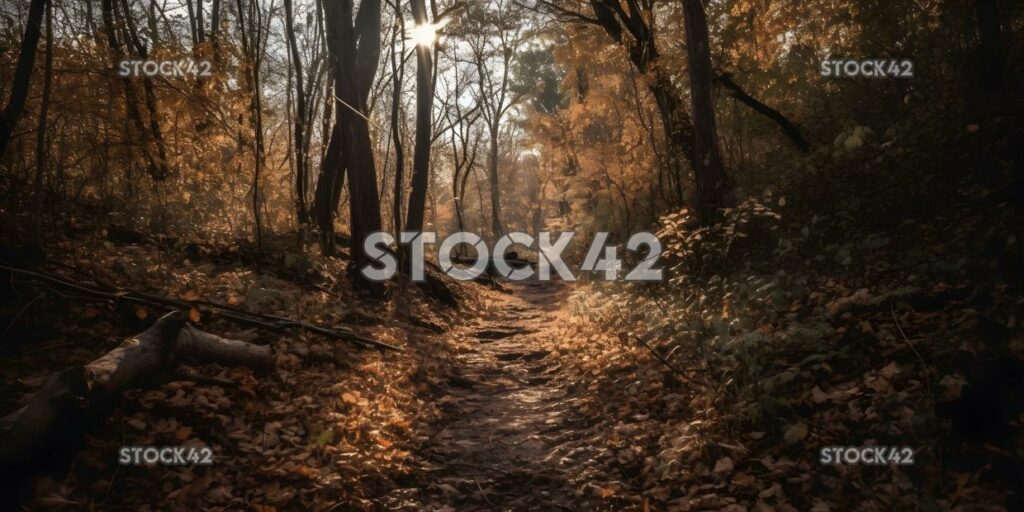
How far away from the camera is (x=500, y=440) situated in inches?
202

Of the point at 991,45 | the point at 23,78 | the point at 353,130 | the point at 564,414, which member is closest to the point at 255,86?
the point at 353,130

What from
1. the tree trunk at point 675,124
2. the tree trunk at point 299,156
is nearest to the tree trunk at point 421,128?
the tree trunk at point 299,156

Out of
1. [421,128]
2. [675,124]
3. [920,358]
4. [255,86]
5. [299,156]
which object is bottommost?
[920,358]

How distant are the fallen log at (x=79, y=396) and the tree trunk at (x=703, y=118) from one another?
781cm

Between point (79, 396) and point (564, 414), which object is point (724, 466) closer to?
point (564, 414)

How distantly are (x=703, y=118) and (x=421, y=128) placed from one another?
21.5 feet

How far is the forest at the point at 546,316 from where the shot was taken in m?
3.50

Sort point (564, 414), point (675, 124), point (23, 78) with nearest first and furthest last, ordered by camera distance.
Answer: point (23, 78) → point (564, 414) → point (675, 124)

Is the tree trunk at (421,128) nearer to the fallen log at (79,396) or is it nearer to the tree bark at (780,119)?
the tree bark at (780,119)

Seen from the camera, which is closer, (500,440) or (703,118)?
(500,440)

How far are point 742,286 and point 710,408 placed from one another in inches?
102

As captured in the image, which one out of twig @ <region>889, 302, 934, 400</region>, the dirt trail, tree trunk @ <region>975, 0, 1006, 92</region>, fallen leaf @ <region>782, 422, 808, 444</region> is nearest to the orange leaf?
the dirt trail

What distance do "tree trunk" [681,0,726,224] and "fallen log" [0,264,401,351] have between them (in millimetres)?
5866

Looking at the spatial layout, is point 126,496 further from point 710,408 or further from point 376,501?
point 710,408
